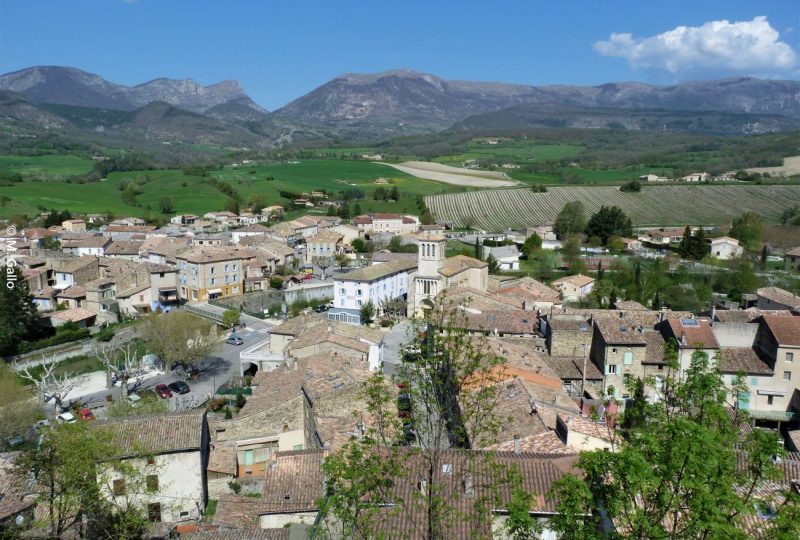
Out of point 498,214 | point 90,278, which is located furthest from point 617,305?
point 498,214

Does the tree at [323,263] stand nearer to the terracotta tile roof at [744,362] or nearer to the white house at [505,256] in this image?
the white house at [505,256]

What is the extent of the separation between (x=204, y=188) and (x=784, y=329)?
118750 millimetres

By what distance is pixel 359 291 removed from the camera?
51844 mm

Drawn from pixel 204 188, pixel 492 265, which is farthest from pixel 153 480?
pixel 204 188

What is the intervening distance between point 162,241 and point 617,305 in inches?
1990

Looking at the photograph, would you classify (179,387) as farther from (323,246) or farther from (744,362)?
(323,246)

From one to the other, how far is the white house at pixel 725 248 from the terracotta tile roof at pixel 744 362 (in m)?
49.6

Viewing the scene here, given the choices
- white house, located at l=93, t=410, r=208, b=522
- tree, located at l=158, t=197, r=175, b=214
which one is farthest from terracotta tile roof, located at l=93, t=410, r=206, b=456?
tree, located at l=158, t=197, r=175, b=214

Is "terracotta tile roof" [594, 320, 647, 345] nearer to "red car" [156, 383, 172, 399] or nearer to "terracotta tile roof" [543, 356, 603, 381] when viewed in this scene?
"terracotta tile roof" [543, 356, 603, 381]

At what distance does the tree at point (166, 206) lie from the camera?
11344 centimetres

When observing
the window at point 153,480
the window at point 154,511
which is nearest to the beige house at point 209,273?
the window at point 154,511

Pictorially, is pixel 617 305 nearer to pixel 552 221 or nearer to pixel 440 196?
pixel 552 221

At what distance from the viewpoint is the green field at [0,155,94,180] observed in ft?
496

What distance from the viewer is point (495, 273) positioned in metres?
68.5
